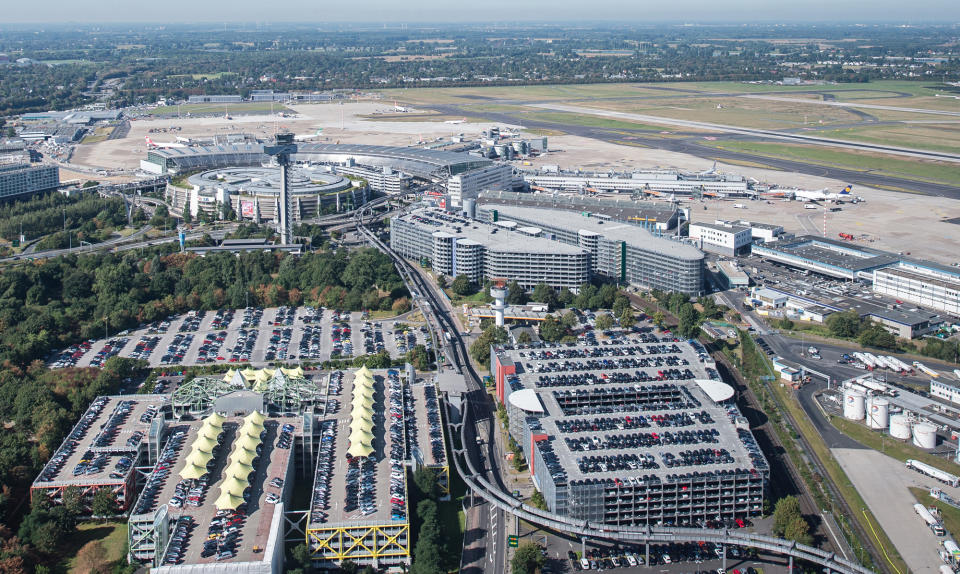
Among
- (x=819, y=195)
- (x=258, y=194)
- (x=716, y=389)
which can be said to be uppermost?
(x=258, y=194)

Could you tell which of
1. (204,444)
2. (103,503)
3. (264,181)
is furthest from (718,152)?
(103,503)

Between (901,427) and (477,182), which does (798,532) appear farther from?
(477,182)

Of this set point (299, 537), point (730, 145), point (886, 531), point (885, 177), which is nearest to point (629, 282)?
point (886, 531)

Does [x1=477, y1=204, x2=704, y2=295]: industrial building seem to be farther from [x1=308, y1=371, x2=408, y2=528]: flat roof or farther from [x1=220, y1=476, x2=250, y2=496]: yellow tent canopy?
[x1=220, y1=476, x2=250, y2=496]: yellow tent canopy

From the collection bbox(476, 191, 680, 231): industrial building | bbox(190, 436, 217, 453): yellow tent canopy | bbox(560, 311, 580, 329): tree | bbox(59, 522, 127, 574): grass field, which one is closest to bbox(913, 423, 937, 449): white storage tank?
bbox(560, 311, 580, 329): tree

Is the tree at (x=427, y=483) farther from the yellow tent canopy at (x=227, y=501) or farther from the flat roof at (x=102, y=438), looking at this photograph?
the flat roof at (x=102, y=438)

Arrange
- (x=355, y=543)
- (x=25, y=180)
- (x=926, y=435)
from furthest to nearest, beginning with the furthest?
(x=25, y=180) < (x=926, y=435) < (x=355, y=543)
